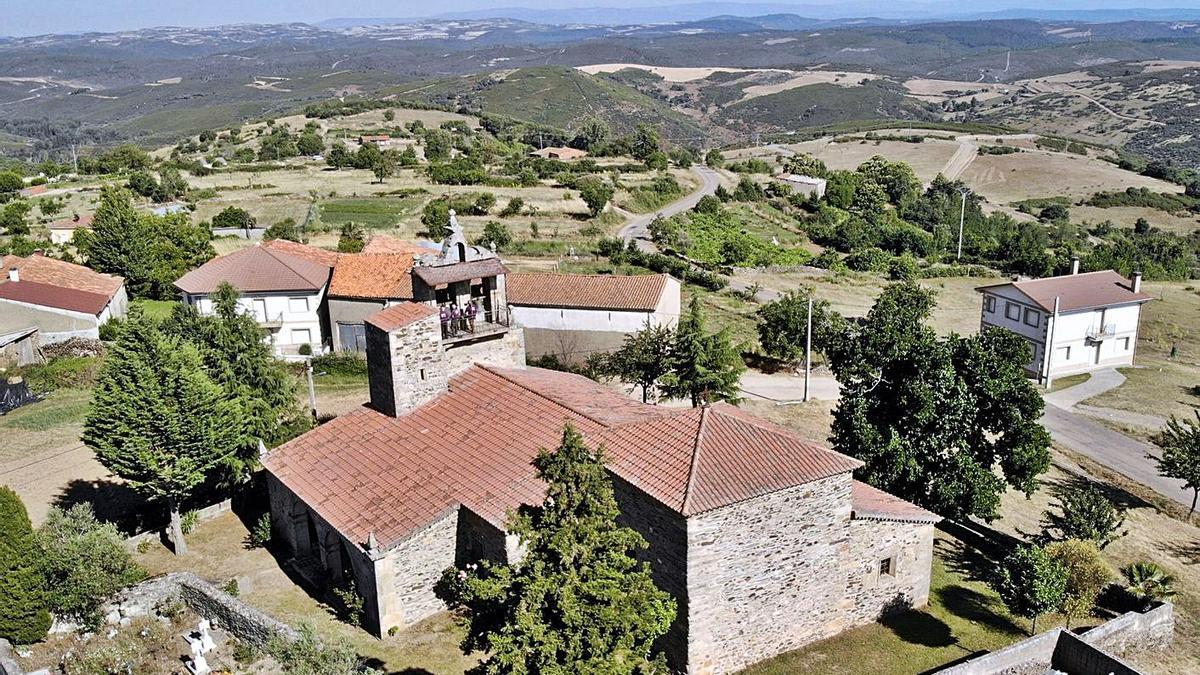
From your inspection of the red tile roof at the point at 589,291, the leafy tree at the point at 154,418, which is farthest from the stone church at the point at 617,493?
the red tile roof at the point at 589,291

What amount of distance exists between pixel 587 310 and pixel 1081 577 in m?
31.4

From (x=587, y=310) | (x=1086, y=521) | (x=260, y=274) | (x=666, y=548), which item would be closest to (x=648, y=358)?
(x=587, y=310)

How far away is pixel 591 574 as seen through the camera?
585 inches

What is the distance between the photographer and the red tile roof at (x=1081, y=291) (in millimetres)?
56719

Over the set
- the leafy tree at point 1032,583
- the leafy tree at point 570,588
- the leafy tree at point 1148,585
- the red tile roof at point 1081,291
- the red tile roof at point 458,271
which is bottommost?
the leafy tree at point 1148,585

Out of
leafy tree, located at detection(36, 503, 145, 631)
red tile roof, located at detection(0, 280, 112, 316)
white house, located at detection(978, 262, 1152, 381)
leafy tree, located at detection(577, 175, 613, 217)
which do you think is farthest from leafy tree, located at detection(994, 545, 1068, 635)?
leafy tree, located at detection(577, 175, 613, 217)

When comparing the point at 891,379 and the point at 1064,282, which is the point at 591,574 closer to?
the point at 891,379

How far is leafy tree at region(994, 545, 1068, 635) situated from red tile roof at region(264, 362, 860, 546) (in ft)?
21.0

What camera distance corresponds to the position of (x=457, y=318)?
29.8 m

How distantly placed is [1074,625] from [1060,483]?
1390 cm

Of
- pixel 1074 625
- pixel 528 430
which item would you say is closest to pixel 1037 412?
pixel 1074 625

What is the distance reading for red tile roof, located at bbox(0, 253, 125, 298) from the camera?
55.8 metres

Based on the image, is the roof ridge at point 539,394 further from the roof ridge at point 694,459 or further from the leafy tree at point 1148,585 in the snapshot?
the leafy tree at point 1148,585

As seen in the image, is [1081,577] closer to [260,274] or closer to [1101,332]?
[1101,332]
